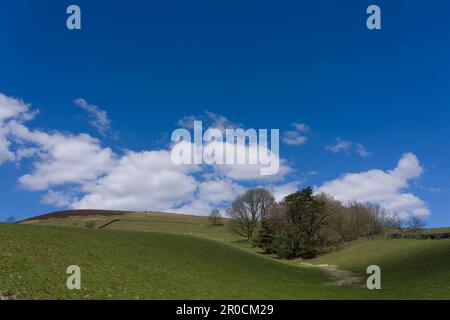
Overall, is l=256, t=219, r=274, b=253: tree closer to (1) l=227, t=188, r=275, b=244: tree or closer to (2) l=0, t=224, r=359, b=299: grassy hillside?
(1) l=227, t=188, r=275, b=244: tree

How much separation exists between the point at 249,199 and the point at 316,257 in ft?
119

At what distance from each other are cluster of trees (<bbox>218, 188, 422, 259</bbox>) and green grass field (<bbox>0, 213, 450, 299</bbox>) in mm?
33034

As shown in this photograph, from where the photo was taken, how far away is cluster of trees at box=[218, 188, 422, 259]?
90625 mm

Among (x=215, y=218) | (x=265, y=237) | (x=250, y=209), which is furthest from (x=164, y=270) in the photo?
(x=215, y=218)

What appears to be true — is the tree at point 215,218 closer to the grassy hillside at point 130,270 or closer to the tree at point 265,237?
the tree at point 265,237

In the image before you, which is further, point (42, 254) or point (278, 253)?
point (278, 253)

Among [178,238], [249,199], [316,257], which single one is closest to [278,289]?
[178,238]

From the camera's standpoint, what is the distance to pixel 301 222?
339 ft

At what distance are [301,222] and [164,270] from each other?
2936 inches

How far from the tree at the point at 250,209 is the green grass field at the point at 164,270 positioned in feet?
192

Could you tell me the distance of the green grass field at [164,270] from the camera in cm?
2403
